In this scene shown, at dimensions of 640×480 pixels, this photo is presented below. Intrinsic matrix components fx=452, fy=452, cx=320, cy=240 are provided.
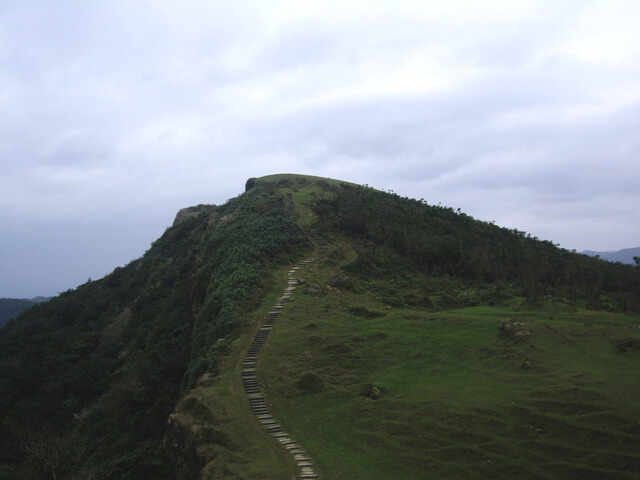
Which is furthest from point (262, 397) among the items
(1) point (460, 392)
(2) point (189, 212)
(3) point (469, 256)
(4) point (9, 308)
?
(4) point (9, 308)

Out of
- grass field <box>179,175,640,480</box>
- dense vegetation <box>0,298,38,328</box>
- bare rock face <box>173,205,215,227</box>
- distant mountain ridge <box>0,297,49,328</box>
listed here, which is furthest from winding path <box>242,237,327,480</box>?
dense vegetation <box>0,298,38,328</box>

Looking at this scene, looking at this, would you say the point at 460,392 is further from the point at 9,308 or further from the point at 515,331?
the point at 9,308

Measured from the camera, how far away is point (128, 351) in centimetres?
4466

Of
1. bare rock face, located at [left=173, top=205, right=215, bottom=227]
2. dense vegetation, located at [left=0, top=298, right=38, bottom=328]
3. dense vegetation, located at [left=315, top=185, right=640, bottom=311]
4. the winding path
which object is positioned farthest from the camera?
dense vegetation, located at [left=0, top=298, right=38, bottom=328]

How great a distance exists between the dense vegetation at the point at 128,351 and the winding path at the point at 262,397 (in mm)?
2004

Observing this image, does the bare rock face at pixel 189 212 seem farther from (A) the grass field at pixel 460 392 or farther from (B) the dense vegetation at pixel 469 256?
(A) the grass field at pixel 460 392

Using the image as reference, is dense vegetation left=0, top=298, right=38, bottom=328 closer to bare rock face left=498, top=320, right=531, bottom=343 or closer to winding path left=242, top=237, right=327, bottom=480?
winding path left=242, top=237, right=327, bottom=480

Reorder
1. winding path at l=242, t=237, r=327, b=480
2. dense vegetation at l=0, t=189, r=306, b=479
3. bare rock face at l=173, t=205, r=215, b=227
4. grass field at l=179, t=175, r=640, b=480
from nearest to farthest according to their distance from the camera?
grass field at l=179, t=175, r=640, b=480 < winding path at l=242, t=237, r=327, b=480 < dense vegetation at l=0, t=189, r=306, b=479 < bare rock face at l=173, t=205, r=215, b=227

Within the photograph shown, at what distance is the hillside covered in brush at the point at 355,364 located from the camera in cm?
1614

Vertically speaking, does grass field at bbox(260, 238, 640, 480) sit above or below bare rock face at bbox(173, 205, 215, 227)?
below

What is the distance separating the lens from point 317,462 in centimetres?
1658

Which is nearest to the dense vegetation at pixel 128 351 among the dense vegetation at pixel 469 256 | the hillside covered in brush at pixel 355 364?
the hillside covered in brush at pixel 355 364

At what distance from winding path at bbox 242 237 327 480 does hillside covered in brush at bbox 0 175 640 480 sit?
51 centimetres

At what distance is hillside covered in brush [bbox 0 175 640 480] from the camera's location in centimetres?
1614
